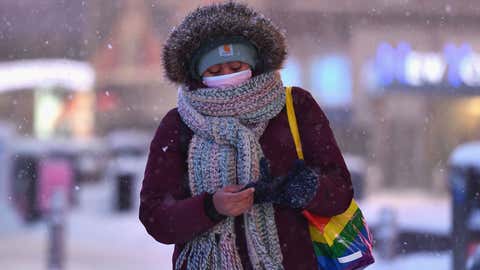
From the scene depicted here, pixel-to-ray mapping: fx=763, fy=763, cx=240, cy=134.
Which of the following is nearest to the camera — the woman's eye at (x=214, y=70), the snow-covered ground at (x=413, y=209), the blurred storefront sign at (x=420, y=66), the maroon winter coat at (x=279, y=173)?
the maroon winter coat at (x=279, y=173)

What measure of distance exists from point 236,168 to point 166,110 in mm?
5795

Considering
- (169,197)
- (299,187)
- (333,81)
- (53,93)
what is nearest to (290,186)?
(299,187)

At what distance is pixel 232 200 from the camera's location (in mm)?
1979

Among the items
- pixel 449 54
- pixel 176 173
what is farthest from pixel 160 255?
pixel 176 173

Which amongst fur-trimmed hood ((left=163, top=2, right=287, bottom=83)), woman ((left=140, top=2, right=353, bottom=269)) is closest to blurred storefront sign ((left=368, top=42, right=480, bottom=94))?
fur-trimmed hood ((left=163, top=2, right=287, bottom=83))

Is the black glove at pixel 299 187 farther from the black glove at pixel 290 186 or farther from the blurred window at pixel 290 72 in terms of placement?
the blurred window at pixel 290 72

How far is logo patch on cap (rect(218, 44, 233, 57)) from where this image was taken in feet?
7.21

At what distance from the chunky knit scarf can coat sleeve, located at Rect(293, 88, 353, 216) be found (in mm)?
99

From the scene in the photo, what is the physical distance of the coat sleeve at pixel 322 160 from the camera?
2.08 meters

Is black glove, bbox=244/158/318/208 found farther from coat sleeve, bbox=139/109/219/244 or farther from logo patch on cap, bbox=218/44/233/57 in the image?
logo patch on cap, bbox=218/44/233/57

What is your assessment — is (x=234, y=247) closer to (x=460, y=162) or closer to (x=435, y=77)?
(x=460, y=162)

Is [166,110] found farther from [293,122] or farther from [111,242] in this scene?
[293,122]

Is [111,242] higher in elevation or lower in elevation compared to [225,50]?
lower

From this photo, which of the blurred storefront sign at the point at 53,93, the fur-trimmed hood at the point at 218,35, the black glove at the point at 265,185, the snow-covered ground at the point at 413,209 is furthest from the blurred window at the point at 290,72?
the blurred storefront sign at the point at 53,93
